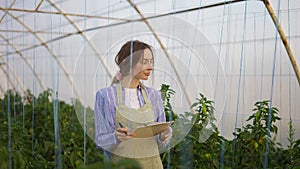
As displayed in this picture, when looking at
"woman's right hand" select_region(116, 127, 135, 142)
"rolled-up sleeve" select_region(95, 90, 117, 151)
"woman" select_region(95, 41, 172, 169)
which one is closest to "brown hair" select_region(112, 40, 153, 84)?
A: "woman" select_region(95, 41, 172, 169)

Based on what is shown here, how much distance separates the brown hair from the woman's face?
2 centimetres

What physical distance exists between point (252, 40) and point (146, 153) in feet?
9.45

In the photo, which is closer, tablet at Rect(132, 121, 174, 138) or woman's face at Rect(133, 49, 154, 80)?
tablet at Rect(132, 121, 174, 138)

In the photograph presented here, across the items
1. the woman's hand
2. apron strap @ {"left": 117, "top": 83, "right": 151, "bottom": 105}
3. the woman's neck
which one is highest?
the woman's neck

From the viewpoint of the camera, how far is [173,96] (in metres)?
2.32

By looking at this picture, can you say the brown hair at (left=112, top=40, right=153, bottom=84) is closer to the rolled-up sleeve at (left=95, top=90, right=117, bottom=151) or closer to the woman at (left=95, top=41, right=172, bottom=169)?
the woman at (left=95, top=41, right=172, bottom=169)

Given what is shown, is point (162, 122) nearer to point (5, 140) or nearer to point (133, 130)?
point (133, 130)

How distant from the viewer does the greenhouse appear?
2000mm

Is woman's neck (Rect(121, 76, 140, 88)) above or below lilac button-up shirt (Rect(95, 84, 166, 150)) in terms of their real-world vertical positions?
above

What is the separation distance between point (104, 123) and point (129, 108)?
5.1 inches

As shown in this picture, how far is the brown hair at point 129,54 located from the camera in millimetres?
1991

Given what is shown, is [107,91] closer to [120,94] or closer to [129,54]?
[120,94]

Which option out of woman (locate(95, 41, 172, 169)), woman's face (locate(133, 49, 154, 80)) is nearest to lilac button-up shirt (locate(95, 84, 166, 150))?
woman (locate(95, 41, 172, 169))

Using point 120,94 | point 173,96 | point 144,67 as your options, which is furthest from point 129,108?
point 173,96
